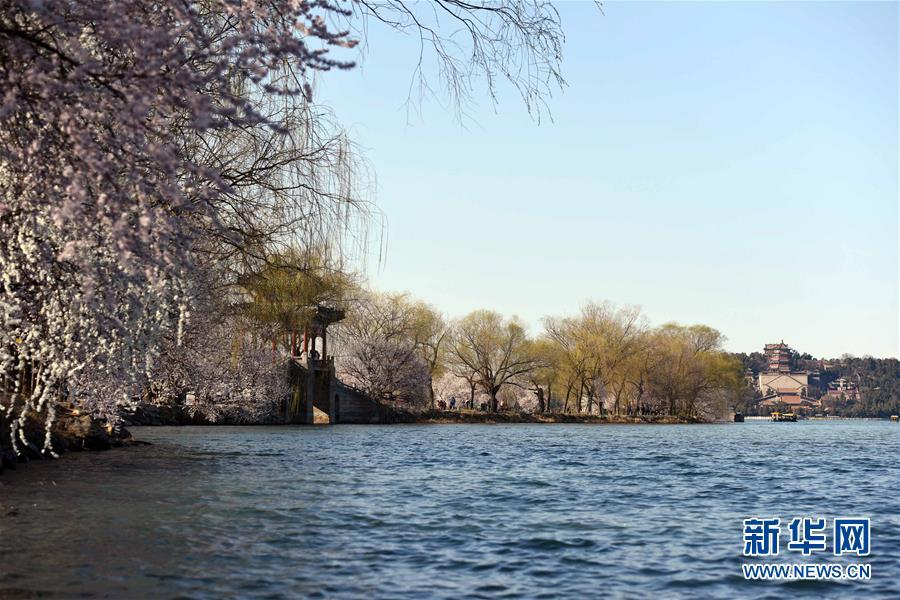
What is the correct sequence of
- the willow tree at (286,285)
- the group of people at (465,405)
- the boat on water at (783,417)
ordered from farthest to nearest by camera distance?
1. the boat on water at (783,417)
2. the group of people at (465,405)
3. the willow tree at (286,285)

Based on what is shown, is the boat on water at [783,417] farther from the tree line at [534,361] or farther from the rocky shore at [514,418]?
the rocky shore at [514,418]

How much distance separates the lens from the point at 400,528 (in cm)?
1281

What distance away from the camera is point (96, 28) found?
5332 millimetres

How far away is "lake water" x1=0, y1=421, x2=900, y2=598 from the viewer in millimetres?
9141

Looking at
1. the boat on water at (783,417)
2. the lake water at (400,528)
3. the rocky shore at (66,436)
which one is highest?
the rocky shore at (66,436)

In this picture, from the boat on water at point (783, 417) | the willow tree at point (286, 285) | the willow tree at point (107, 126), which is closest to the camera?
the willow tree at point (107, 126)

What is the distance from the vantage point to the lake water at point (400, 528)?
9.14 metres

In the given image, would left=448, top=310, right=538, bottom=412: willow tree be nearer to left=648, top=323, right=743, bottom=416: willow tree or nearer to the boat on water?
left=648, top=323, right=743, bottom=416: willow tree

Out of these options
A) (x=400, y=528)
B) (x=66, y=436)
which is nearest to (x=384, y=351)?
(x=66, y=436)

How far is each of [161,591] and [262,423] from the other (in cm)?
5311

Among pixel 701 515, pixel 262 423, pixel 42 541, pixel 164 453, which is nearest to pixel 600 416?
pixel 262 423

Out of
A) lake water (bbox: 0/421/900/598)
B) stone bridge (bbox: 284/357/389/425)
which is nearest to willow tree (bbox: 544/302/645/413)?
stone bridge (bbox: 284/357/389/425)

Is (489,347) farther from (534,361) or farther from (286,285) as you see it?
(286,285)

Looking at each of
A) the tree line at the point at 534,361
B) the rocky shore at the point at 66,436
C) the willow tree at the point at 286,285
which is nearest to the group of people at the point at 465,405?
the tree line at the point at 534,361
